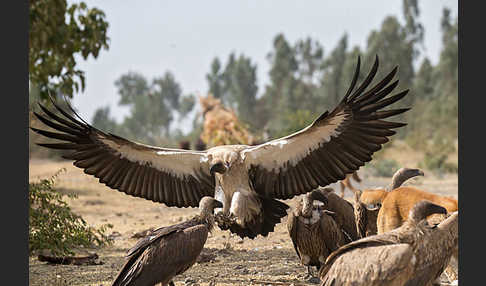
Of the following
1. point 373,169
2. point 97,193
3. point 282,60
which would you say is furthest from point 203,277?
point 282,60

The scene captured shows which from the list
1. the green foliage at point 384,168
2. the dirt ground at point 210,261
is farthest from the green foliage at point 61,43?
the green foliage at point 384,168

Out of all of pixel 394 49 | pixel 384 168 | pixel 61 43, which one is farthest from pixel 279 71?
pixel 61 43

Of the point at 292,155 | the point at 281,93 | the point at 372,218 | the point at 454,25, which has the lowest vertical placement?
the point at 372,218

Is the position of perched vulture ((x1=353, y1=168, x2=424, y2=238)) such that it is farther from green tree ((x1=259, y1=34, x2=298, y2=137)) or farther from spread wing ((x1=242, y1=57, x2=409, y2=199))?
green tree ((x1=259, y1=34, x2=298, y2=137))

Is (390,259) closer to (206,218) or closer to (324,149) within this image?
(206,218)

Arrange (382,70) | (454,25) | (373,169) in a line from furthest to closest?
(454,25)
(382,70)
(373,169)

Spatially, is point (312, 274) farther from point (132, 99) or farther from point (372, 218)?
point (132, 99)

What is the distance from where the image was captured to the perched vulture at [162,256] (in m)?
4.07

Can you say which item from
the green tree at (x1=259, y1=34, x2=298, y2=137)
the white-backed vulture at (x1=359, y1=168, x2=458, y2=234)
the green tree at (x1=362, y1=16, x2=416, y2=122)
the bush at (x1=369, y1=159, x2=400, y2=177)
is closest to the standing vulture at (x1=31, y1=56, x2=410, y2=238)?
the white-backed vulture at (x1=359, y1=168, x2=458, y2=234)

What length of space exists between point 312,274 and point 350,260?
1807 millimetres

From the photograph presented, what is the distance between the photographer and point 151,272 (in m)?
4.08

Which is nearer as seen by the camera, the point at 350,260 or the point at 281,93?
the point at 350,260

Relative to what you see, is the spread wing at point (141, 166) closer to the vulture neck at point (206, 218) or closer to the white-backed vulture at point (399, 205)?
the vulture neck at point (206, 218)

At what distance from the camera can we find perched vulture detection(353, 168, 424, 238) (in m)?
5.46
